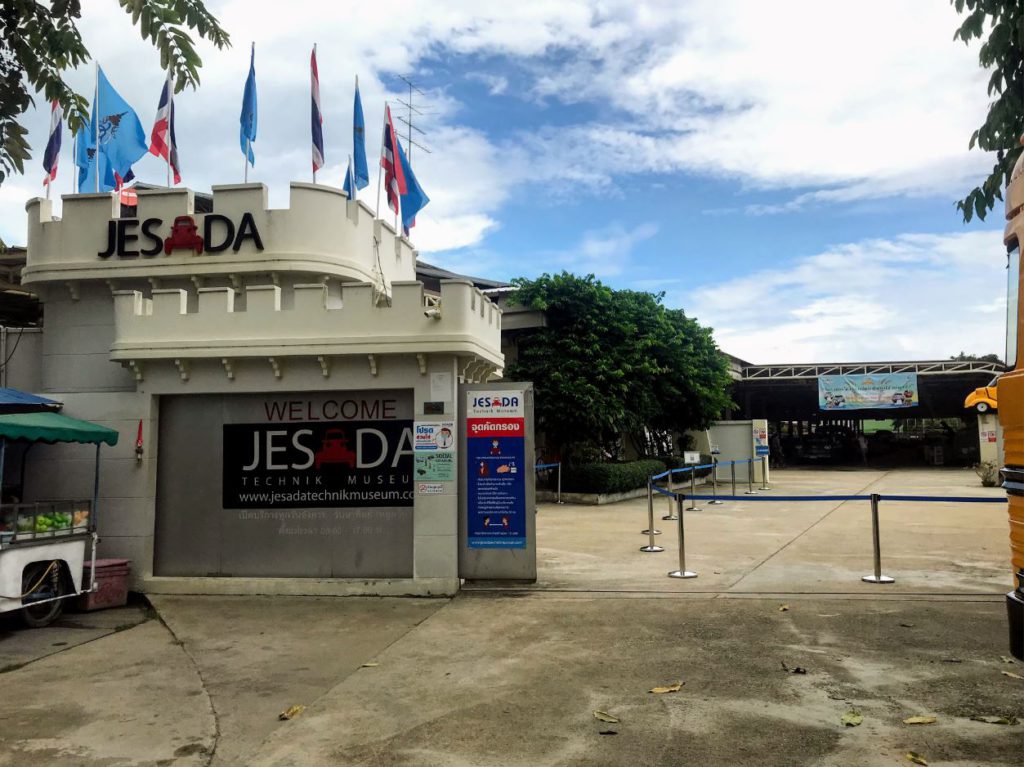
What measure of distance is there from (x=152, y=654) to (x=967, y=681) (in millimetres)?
6585

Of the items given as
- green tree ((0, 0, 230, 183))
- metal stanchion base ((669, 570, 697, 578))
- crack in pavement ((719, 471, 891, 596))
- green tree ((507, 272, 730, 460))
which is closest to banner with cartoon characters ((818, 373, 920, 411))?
green tree ((507, 272, 730, 460))

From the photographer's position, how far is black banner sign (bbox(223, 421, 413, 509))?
895 centimetres

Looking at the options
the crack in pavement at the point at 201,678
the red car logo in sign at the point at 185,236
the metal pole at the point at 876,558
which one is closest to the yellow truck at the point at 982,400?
the metal pole at the point at 876,558

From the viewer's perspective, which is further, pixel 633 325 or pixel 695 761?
pixel 633 325

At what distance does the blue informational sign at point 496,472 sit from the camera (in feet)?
29.1

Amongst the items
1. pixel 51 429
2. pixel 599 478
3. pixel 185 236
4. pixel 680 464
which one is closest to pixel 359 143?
pixel 185 236

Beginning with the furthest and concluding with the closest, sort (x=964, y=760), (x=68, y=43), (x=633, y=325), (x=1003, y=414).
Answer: (x=633, y=325) < (x=1003, y=414) < (x=964, y=760) < (x=68, y=43)

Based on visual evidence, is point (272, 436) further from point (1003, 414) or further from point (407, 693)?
point (1003, 414)

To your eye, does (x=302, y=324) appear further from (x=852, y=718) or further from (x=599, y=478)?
(x=599, y=478)

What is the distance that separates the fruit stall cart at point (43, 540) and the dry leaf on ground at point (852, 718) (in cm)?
728

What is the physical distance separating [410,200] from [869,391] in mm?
24179

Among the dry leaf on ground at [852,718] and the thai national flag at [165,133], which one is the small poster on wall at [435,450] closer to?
the dry leaf on ground at [852,718]

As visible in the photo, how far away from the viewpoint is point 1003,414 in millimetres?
4414

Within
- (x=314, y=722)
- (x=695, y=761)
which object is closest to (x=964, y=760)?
(x=695, y=761)
